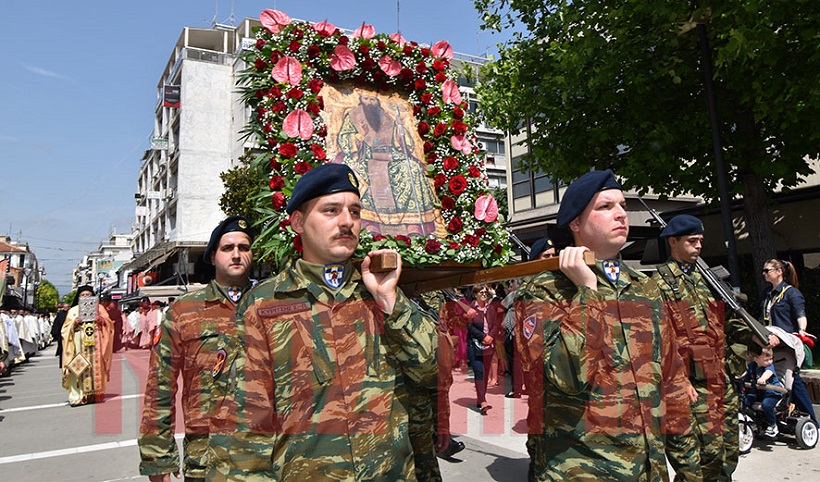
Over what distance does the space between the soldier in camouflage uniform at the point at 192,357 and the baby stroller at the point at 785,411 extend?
559 cm

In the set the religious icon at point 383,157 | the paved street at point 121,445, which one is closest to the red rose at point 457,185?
the religious icon at point 383,157

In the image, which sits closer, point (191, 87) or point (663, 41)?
point (663, 41)

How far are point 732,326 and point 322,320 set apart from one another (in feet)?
12.5

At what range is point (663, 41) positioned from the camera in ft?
36.2

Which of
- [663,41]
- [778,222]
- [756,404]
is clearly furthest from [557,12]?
[756,404]

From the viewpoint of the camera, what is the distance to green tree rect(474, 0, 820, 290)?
905 centimetres

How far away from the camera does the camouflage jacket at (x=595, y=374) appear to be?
2.40m

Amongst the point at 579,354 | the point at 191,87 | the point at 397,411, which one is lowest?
the point at 397,411

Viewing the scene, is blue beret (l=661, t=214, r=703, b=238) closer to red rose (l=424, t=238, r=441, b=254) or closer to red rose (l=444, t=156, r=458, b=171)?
red rose (l=444, t=156, r=458, b=171)

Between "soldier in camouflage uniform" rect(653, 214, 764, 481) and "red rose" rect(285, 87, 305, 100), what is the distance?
2.61 m

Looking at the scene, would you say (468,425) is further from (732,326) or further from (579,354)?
Answer: (579,354)

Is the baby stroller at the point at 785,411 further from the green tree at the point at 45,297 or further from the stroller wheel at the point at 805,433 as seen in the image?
the green tree at the point at 45,297

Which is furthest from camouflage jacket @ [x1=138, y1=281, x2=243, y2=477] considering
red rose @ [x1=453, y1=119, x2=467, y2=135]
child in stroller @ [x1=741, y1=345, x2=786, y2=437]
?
child in stroller @ [x1=741, y1=345, x2=786, y2=437]

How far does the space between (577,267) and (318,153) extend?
1498mm
